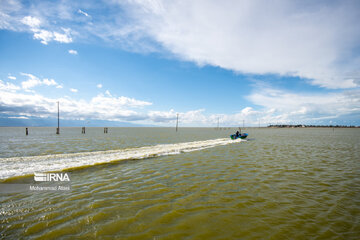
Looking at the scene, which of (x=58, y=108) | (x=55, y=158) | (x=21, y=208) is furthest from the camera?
(x=58, y=108)

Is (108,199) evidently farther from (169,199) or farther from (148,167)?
(148,167)

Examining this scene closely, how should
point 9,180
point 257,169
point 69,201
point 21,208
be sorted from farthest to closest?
point 257,169, point 9,180, point 69,201, point 21,208

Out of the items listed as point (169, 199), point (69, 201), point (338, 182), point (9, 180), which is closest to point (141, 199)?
point (169, 199)

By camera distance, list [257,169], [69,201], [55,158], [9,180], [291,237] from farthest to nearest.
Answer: [55,158] < [257,169] < [9,180] < [69,201] < [291,237]

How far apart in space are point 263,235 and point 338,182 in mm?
8020

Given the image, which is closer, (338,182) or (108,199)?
(108,199)

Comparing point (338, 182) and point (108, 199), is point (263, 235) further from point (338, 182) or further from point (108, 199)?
point (338, 182)

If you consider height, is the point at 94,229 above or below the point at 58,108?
below

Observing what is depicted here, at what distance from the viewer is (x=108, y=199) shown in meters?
6.72

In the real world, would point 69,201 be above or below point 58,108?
below

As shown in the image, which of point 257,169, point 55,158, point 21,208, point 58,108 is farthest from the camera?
point 58,108

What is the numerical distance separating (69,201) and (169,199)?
4.18 m

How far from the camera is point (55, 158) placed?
14.1 metres

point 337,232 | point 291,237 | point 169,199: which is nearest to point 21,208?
point 169,199
